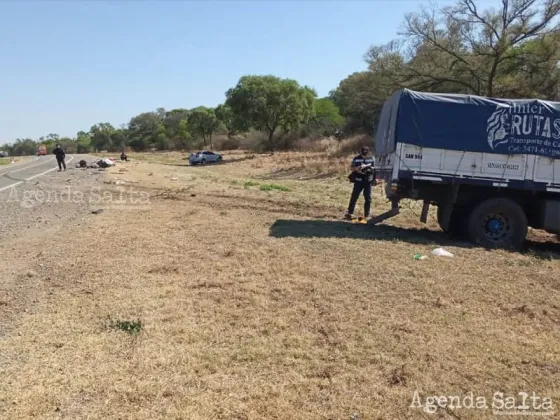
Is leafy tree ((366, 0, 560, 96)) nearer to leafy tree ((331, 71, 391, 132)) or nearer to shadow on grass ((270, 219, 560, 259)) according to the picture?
leafy tree ((331, 71, 391, 132))

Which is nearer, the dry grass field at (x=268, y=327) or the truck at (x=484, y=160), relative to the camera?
the dry grass field at (x=268, y=327)

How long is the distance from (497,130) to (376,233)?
3217mm

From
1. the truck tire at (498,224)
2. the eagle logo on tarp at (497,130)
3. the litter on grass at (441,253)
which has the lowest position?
the litter on grass at (441,253)

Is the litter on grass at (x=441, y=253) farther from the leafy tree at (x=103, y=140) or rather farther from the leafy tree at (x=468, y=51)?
the leafy tree at (x=103, y=140)

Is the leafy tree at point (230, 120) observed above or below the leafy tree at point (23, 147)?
above

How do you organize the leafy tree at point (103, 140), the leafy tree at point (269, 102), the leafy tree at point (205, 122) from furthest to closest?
the leafy tree at point (103, 140)
the leafy tree at point (205, 122)
the leafy tree at point (269, 102)

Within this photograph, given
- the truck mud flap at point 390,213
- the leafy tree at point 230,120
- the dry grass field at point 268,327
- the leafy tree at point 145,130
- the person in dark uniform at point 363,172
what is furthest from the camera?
the leafy tree at point 145,130

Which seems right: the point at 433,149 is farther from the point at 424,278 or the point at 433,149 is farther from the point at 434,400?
the point at 434,400

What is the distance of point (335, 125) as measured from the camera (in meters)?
63.9

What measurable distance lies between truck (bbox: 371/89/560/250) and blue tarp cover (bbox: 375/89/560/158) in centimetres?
2

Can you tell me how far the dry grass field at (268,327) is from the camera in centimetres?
388

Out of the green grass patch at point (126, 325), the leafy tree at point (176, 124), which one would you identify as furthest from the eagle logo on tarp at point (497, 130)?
the leafy tree at point (176, 124)

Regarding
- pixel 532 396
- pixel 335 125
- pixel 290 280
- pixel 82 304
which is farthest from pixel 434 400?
pixel 335 125

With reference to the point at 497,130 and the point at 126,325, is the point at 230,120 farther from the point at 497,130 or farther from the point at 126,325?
the point at 126,325
